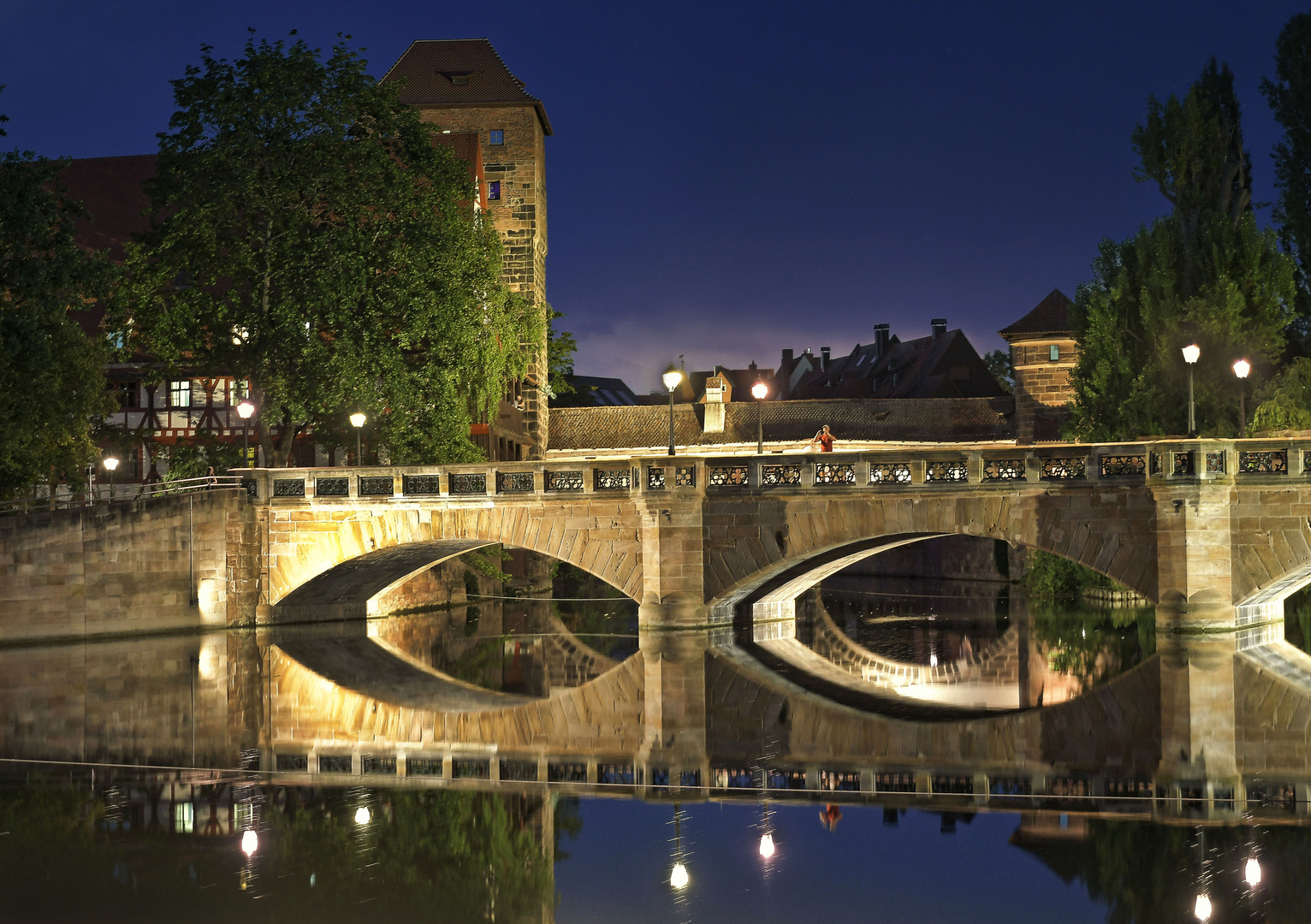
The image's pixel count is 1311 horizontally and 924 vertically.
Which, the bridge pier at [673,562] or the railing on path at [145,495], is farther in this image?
the railing on path at [145,495]

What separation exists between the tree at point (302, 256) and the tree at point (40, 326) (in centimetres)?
269

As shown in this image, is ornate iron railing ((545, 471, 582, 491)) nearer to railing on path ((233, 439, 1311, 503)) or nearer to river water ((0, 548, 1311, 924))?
railing on path ((233, 439, 1311, 503))

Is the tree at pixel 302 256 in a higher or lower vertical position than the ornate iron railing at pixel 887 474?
higher

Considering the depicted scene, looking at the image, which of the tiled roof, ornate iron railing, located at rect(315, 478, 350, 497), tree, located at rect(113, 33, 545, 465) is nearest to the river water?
ornate iron railing, located at rect(315, 478, 350, 497)

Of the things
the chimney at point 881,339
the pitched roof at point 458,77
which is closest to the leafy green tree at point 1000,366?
the chimney at point 881,339

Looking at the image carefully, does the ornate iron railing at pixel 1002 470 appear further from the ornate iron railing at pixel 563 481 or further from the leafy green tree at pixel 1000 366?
the leafy green tree at pixel 1000 366

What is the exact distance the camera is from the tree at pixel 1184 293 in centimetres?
3256

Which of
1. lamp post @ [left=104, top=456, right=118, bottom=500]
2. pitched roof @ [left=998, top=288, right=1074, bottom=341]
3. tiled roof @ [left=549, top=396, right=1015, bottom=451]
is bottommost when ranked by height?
lamp post @ [left=104, top=456, right=118, bottom=500]

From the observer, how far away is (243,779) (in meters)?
11.3

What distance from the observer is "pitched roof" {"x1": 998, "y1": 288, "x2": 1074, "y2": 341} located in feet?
156

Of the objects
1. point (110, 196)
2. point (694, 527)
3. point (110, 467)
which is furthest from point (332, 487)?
point (110, 196)

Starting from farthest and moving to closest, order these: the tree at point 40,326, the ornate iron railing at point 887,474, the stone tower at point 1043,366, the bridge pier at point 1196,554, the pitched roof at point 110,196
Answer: the stone tower at point 1043,366 < the pitched roof at point 110,196 < the ornate iron railing at point 887,474 < the tree at point 40,326 < the bridge pier at point 1196,554

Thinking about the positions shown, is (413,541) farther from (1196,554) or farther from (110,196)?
(110,196)

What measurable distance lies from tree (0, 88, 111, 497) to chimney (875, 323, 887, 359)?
59.8 meters
